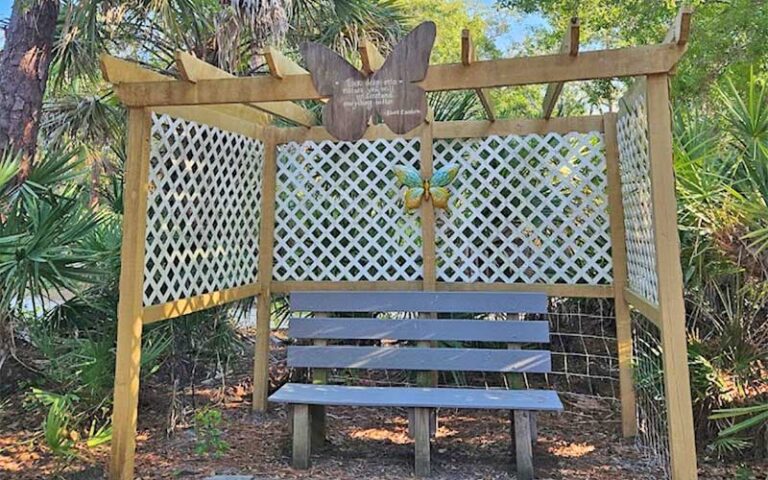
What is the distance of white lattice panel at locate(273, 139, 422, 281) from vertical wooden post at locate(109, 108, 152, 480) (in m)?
1.28

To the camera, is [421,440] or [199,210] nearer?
[421,440]

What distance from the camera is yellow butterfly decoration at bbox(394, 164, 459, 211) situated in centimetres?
360

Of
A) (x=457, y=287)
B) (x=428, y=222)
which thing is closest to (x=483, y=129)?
(x=428, y=222)

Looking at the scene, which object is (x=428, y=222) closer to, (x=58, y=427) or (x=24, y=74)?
(x=58, y=427)

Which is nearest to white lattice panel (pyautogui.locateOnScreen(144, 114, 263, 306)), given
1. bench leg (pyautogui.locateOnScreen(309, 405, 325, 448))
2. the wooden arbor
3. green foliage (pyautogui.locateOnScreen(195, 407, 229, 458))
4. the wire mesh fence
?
the wooden arbor

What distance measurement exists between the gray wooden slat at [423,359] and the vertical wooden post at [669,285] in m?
0.95

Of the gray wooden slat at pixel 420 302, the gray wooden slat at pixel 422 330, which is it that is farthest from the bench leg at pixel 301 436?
the gray wooden slat at pixel 420 302

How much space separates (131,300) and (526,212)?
2445 mm

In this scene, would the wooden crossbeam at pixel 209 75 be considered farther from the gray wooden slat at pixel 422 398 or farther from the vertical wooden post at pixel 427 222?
the gray wooden slat at pixel 422 398

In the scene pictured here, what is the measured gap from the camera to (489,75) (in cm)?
228

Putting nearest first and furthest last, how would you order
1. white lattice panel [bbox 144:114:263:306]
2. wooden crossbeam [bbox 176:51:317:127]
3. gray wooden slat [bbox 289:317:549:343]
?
wooden crossbeam [bbox 176:51:317:127]
white lattice panel [bbox 144:114:263:306]
gray wooden slat [bbox 289:317:549:343]

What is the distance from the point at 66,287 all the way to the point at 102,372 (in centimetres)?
55

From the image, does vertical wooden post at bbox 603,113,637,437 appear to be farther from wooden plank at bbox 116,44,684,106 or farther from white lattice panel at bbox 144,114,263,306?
→ white lattice panel at bbox 144,114,263,306

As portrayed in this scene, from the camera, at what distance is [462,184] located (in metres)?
3.67
